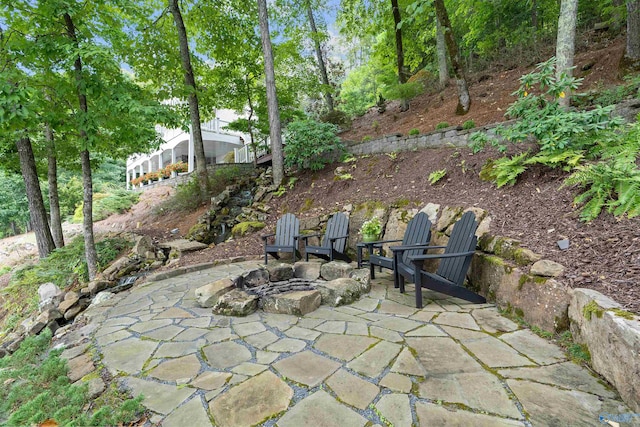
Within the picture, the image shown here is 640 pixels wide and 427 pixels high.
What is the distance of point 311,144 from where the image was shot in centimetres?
655

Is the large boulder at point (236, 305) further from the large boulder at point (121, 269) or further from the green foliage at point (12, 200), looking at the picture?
the green foliage at point (12, 200)

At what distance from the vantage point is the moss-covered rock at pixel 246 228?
19.4ft

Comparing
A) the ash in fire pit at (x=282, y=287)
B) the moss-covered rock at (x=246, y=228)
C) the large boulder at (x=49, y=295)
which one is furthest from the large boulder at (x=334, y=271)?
the large boulder at (x=49, y=295)

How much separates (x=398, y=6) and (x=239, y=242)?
8.49 metres

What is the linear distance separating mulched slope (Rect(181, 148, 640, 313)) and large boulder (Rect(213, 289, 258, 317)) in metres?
2.43

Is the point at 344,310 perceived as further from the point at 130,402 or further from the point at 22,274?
the point at 22,274

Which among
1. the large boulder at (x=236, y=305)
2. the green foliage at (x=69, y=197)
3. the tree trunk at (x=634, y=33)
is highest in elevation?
the tree trunk at (x=634, y=33)

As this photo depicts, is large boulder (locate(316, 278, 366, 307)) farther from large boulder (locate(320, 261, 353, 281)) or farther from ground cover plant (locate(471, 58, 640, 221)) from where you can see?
ground cover plant (locate(471, 58, 640, 221))

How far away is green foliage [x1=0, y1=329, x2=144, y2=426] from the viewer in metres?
1.31

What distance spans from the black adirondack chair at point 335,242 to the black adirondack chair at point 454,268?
140 centimetres

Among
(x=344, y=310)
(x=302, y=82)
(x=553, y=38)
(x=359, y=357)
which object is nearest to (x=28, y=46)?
(x=344, y=310)

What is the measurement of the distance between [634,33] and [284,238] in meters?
6.98

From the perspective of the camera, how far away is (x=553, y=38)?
8086 mm

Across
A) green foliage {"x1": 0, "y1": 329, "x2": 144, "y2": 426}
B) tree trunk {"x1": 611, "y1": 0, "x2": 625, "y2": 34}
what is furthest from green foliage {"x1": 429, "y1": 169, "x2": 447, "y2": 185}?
tree trunk {"x1": 611, "y1": 0, "x2": 625, "y2": 34}
